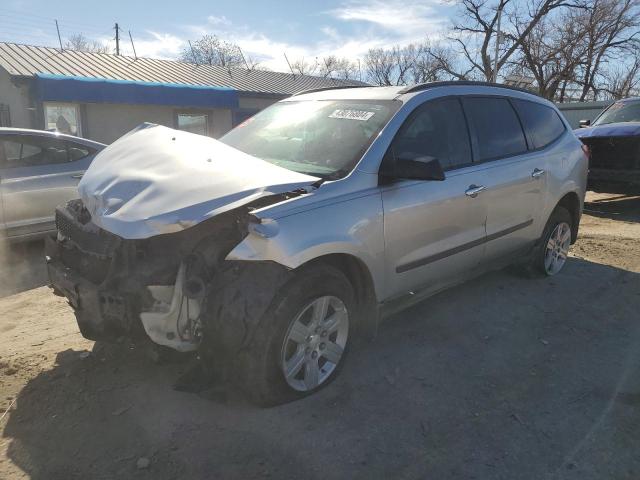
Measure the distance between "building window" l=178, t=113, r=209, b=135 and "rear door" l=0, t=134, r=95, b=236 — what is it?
35.5 feet

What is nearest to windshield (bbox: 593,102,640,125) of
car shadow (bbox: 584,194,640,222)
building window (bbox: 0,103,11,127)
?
car shadow (bbox: 584,194,640,222)

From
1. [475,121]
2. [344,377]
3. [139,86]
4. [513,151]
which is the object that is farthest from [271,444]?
[139,86]

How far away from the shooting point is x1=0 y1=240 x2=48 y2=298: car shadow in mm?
5121

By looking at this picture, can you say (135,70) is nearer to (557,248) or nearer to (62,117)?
(62,117)

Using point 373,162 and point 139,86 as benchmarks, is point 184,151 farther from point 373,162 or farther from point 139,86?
point 139,86

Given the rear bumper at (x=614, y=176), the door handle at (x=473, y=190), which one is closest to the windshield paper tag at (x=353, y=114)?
the door handle at (x=473, y=190)

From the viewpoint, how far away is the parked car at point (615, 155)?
8766mm

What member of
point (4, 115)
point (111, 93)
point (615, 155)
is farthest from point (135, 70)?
point (615, 155)

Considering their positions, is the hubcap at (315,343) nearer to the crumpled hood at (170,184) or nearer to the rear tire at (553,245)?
the crumpled hood at (170,184)

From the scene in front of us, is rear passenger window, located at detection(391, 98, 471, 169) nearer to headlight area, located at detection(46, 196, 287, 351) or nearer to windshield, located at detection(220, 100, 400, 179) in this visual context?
windshield, located at detection(220, 100, 400, 179)

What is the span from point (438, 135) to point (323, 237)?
147 cm

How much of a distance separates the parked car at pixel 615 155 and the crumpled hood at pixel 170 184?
302 inches

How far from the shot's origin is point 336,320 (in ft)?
10.3

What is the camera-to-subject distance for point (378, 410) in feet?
9.82
